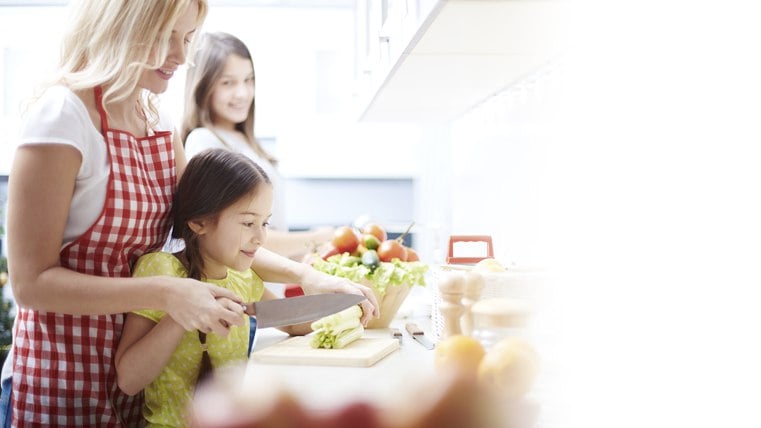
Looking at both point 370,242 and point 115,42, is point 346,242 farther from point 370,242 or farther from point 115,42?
point 115,42

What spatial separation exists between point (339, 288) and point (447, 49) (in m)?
0.46

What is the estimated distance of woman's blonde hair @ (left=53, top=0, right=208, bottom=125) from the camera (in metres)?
0.96

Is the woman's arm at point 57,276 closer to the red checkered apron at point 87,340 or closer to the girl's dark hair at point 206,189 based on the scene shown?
the red checkered apron at point 87,340

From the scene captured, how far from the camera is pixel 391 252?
60.2 inches

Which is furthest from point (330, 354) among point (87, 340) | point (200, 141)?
point (200, 141)

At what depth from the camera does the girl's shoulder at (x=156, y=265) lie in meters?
1.05

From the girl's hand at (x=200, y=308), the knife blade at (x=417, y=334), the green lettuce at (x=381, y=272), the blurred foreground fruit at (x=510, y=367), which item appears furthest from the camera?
the green lettuce at (x=381, y=272)

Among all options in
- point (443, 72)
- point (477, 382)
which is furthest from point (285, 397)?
point (443, 72)

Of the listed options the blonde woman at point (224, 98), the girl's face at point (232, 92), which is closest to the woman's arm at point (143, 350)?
the blonde woman at point (224, 98)

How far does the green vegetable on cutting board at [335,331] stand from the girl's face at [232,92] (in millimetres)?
904

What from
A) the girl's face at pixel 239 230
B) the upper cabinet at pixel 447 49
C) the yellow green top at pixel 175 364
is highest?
the upper cabinet at pixel 447 49

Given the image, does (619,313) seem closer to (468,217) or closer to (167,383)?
(167,383)

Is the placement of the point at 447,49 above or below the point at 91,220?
above

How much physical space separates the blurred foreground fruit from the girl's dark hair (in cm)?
68
